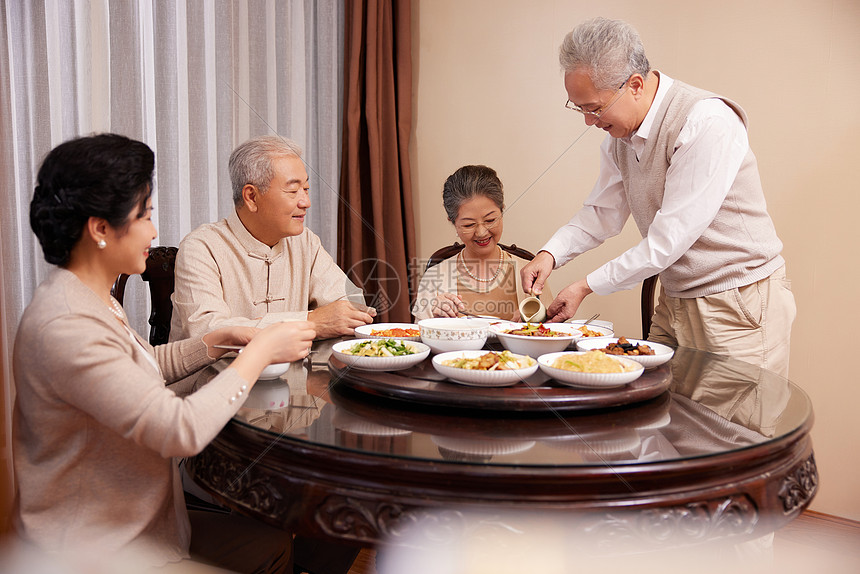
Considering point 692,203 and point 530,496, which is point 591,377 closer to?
point 530,496

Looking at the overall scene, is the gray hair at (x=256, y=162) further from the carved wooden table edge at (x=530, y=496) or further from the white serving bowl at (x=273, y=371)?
the carved wooden table edge at (x=530, y=496)

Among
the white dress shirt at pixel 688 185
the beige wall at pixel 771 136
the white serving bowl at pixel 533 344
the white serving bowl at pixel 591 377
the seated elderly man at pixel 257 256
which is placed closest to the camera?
the white serving bowl at pixel 591 377

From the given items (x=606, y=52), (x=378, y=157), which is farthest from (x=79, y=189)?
(x=378, y=157)

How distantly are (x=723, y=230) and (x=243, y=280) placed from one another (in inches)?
62.0

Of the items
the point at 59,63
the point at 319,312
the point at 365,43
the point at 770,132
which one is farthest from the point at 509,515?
the point at 365,43

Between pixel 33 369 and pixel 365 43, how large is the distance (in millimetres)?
2918

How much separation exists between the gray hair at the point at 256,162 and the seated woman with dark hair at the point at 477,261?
0.75 meters

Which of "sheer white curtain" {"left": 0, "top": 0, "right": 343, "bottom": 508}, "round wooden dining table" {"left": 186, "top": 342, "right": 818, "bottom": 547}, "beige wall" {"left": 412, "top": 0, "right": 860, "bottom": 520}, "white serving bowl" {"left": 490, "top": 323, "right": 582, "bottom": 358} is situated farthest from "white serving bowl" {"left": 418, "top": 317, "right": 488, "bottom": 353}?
"beige wall" {"left": 412, "top": 0, "right": 860, "bottom": 520}

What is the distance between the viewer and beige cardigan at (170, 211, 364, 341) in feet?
6.67

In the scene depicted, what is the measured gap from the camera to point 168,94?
8.87 ft

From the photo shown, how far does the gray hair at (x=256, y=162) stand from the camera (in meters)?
2.21

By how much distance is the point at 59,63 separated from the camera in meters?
2.31

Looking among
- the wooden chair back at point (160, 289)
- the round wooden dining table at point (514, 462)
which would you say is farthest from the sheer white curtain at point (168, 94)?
the round wooden dining table at point (514, 462)

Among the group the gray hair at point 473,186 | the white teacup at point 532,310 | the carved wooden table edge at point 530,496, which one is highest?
the gray hair at point 473,186
